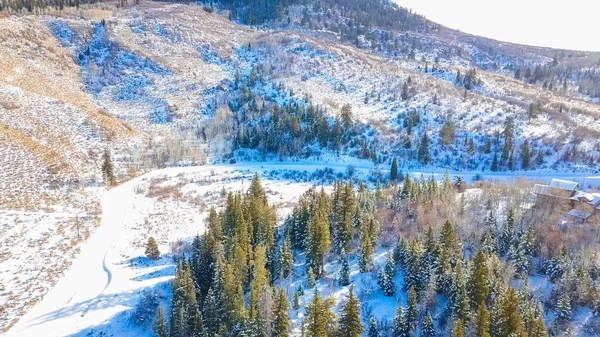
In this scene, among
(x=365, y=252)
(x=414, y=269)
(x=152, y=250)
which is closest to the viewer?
(x=414, y=269)

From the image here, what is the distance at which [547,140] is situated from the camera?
93.2 meters

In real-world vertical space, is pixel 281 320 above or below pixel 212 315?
above

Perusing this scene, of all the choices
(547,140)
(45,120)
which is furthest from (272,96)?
(547,140)

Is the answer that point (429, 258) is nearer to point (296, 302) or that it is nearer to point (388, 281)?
point (388, 281)

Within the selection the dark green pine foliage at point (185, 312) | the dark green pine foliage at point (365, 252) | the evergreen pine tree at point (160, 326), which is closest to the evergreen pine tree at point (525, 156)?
the dark green pine foliage at point (365, 252)

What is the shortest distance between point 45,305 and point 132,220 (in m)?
21.0

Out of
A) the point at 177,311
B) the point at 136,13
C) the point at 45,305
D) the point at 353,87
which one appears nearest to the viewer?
the point at 177,311

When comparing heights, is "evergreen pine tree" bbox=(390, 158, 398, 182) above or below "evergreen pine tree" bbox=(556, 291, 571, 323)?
above

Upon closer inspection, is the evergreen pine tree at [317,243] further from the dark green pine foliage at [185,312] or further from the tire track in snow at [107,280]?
the tire track in snow at [107,280]

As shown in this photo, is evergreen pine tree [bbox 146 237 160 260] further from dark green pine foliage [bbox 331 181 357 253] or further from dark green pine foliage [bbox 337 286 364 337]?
dark green pine foliage [bbox 337 286 364 337]

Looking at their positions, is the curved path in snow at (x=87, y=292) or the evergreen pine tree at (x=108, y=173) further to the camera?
the evergreen pine tree at (x=108, y=173)

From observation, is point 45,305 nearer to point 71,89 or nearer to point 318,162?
point 318,162

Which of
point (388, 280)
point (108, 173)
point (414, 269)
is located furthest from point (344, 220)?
point (108, 173)

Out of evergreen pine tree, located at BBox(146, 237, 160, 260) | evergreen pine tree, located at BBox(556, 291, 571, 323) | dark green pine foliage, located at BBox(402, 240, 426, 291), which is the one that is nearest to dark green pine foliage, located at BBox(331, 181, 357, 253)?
dark green pine foliage, located at BBox(402, 240, 426, 291)
